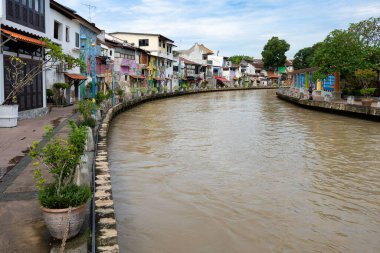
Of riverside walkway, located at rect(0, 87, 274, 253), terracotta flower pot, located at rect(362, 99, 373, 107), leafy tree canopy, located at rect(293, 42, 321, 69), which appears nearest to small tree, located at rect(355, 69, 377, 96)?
terracotta flower pot, located at rect(362, 99, 373, 107)

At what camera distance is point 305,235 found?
781cm

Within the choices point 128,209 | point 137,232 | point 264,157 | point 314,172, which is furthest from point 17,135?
point 314,172

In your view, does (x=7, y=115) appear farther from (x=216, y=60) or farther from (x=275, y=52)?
(x=275, y=52)

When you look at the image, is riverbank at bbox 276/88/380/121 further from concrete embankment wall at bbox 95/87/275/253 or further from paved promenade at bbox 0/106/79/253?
paved promenade at bbox 0/106/79/253

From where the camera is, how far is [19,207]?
268 inches

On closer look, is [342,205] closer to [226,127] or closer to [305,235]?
[305,235]

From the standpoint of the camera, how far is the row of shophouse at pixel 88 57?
17.2m

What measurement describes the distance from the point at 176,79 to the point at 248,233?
68.3 m

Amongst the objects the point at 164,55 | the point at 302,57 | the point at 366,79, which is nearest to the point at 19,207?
the point at 366,79

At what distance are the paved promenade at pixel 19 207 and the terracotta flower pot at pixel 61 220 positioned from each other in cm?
20

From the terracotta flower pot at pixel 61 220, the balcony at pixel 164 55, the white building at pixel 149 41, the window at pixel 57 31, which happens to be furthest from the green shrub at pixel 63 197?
the balcony at pixel 164 55

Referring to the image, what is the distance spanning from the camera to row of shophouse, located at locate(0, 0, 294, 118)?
56.3 feet

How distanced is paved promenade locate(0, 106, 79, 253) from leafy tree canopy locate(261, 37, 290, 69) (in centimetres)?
10430

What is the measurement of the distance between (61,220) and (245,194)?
581cm
